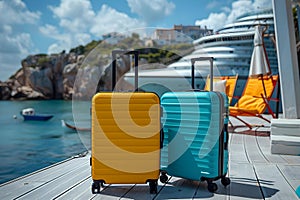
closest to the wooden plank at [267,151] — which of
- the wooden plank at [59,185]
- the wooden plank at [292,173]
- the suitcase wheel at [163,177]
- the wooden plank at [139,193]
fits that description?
the wooden plank at [292,173]

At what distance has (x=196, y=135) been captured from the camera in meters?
1.86

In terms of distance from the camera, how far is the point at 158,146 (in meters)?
1.78

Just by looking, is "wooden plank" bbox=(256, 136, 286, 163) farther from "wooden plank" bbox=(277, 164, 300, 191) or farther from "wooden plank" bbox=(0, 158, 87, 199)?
"wooden plank" bbox=(0, 158, 87, 199)

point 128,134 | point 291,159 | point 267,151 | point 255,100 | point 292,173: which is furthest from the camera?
point 255,100

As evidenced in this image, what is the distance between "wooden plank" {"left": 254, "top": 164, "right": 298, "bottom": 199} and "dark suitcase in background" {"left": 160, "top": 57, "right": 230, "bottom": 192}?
0.25 meters

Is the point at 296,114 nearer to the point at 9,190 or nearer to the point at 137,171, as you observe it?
the point at 137,171

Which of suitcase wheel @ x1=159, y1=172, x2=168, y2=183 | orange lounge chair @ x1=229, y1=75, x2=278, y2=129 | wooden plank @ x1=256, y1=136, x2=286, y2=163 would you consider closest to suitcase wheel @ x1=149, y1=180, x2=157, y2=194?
suitcase wheel @ x1=159, y1=172, x2=168, y2=183

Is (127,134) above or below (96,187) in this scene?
above

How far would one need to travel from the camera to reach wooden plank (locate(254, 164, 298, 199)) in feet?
5.76

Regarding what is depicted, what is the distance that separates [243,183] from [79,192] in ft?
3.31

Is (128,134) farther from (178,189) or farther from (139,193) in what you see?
(178,189)

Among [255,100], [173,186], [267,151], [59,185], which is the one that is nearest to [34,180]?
[59,185]

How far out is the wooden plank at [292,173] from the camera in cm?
199

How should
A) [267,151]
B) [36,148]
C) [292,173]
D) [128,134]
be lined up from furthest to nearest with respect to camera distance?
[36,148], [267,151], [292,173], [128,134]
